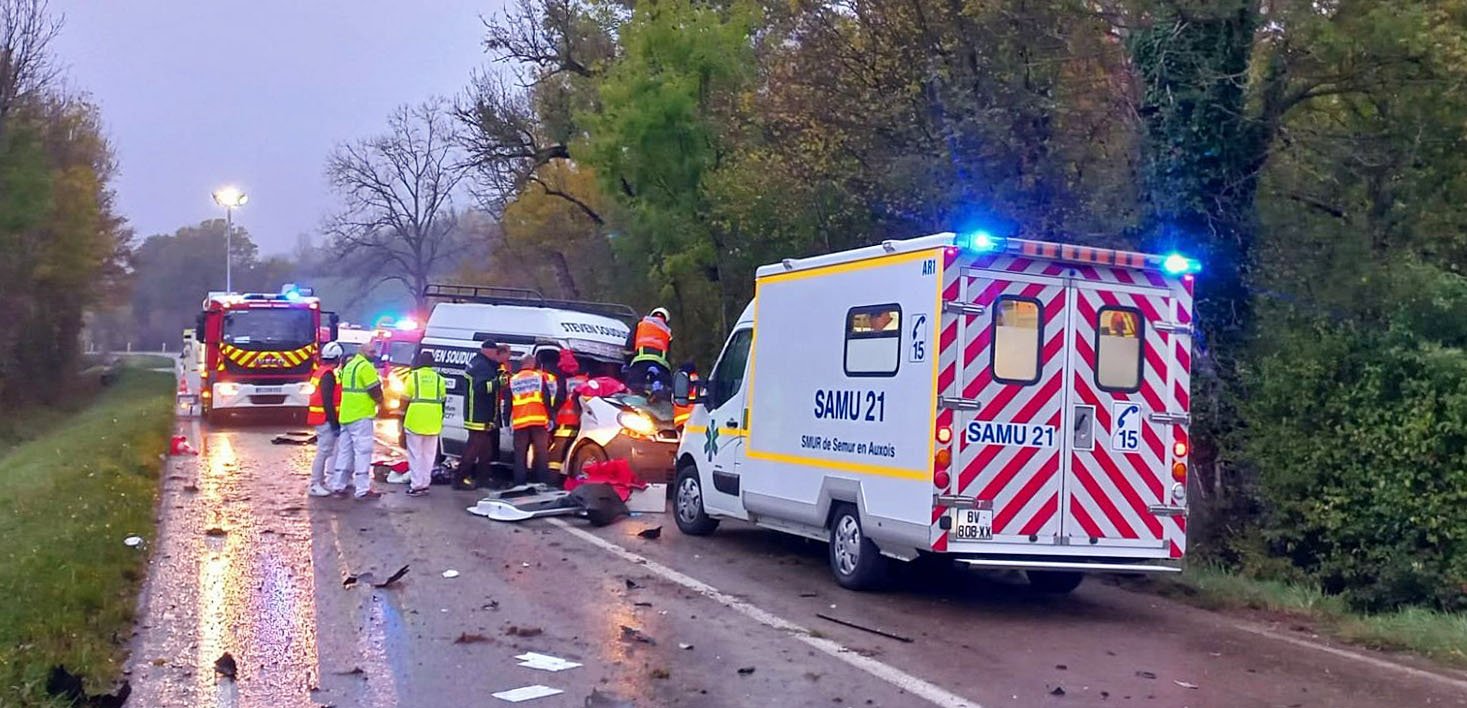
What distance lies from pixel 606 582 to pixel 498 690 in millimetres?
3322

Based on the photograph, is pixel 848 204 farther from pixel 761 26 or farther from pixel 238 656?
pixel 238 656

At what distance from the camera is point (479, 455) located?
1645cm

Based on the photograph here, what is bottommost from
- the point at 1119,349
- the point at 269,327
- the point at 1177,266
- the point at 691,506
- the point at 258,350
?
the point at 691,506

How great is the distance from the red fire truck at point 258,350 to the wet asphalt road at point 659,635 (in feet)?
52.1

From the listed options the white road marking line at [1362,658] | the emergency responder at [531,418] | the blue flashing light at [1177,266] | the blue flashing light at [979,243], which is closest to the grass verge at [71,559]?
the emergency responder at [531,418]

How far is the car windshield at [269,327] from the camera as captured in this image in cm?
2806

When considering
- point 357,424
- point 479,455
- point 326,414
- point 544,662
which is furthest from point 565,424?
point 544,662

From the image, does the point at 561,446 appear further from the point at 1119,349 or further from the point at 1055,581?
the point at 1119,349

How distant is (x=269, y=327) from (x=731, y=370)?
18691mm

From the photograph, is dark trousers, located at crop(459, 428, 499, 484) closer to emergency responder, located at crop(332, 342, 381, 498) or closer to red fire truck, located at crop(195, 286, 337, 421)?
emergency responder, located at crop(332, 342, 381, 498)

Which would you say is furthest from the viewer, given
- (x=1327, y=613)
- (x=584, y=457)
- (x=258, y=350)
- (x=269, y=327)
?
(x=269, y=327)

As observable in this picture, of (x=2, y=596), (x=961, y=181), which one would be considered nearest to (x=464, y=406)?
(x=961, y=181)

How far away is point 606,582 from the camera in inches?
406

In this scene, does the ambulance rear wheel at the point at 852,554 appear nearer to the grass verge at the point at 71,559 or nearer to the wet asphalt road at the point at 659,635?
the wet asphalt road at the point at 659,635
